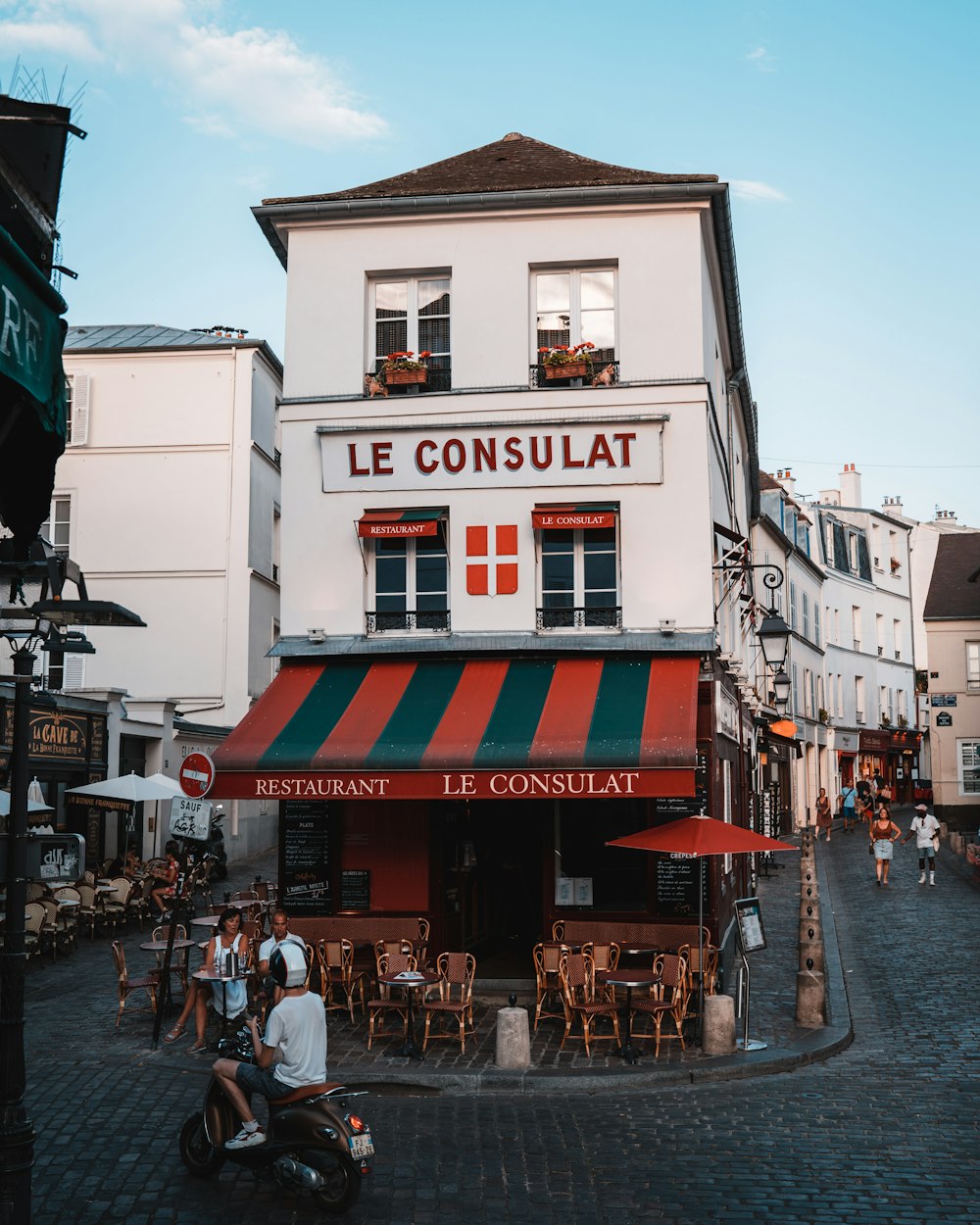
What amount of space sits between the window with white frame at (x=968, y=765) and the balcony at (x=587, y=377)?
30497 mm

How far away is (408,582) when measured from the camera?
16.2 m

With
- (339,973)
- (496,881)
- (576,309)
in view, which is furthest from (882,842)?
(339,973)

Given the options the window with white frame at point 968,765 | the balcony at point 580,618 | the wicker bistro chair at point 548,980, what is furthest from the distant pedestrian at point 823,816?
the wicker bistro chair at point 548,980

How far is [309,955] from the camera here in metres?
14.4

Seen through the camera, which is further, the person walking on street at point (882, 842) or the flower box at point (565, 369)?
the person walking on street at point (882, 842)

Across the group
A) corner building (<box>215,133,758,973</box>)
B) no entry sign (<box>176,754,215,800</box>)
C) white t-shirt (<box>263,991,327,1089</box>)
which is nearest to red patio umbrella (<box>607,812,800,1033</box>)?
corner building (<box>215,133,758,973</box>)

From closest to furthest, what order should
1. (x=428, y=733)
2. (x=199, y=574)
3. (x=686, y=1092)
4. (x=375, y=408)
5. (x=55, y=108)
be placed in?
(x=55, y=108)
(x=686, y=1092)
(x=428, y=733)
(x=375, y=408)
(x=199, y=574)

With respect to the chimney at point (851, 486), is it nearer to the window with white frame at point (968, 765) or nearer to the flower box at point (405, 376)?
the window with white frame at point (968, 765)

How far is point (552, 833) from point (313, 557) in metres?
4.65

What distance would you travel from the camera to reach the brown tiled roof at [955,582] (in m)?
43.0

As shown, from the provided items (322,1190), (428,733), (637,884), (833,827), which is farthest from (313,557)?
(833,827)

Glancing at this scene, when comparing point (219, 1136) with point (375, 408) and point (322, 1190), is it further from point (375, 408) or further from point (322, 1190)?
point (375, 408)

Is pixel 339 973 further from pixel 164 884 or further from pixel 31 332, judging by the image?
pixel 31 332

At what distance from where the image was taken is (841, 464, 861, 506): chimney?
193ft
